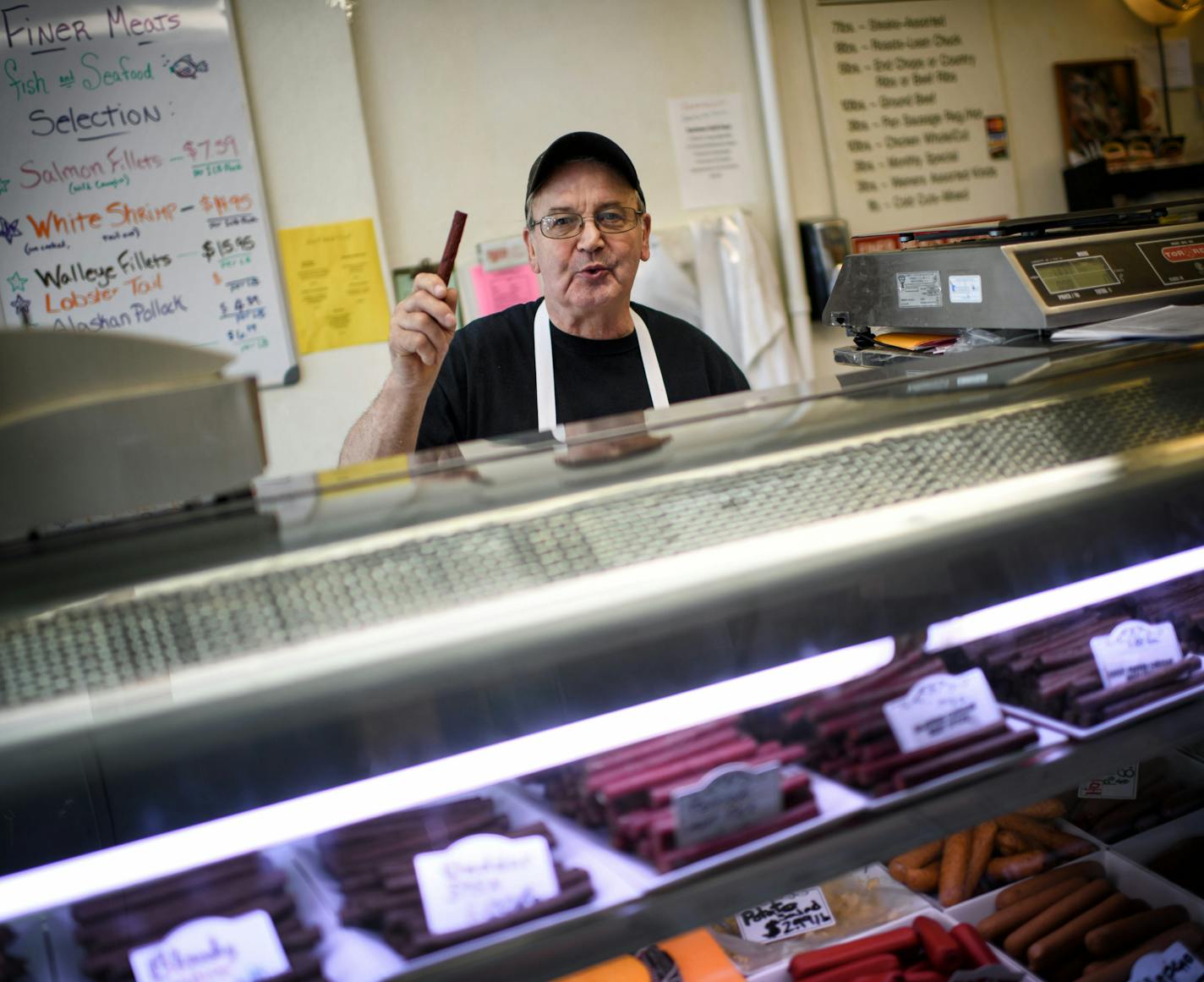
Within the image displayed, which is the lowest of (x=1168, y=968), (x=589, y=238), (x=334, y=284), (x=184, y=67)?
(x=1168, y=968)

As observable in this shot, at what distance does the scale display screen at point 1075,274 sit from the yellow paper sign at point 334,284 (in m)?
2.11

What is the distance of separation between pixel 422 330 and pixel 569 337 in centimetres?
62

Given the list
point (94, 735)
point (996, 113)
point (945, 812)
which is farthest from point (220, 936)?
point (996, 113)

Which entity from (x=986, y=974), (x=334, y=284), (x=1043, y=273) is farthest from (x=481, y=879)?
(x=334, y=284)

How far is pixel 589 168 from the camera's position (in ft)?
6.09

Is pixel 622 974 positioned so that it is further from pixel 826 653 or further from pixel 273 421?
pixel 273 421

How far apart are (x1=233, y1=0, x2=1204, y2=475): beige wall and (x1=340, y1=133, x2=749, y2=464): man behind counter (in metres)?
1.16

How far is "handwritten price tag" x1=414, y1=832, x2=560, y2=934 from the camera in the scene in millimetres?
705

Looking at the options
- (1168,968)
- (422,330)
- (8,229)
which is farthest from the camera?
(8,229)

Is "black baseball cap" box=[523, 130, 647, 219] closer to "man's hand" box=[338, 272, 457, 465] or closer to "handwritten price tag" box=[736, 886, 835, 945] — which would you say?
"man's hand" box=[338, 272, 457, 465]

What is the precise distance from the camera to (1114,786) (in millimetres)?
1208

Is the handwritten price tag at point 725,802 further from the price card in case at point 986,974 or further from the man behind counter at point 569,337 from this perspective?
the man behind counter at point 569,337

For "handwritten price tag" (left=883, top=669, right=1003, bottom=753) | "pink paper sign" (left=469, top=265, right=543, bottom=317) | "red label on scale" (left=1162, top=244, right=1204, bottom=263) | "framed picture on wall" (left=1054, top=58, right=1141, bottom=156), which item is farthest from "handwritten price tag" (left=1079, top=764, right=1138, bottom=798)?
"framed picture on wall" (left=1054, top=58, right=1141, bottom=156)

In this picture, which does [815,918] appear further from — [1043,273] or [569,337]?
[569,337]
